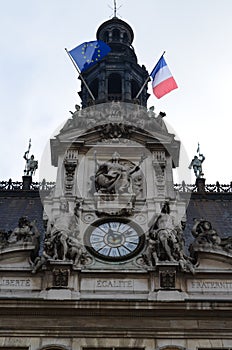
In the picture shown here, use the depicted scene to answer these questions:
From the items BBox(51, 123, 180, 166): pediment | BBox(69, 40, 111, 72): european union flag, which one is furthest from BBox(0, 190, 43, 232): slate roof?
BBox(69, 40, 111, 72): european union flag

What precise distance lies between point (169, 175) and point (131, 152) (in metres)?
1.81

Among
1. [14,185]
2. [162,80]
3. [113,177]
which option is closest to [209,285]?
[113,177]

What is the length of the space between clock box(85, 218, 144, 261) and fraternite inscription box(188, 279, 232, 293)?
2226 millimetres

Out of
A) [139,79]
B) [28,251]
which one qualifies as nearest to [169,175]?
[28,251]

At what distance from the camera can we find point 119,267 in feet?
66.4

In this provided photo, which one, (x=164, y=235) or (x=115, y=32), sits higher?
(x=115, y=32)

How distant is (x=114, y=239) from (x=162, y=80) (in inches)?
342

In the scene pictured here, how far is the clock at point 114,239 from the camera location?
819 inches

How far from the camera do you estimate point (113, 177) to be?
23.1m

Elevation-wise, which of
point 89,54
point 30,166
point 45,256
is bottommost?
point 45,256

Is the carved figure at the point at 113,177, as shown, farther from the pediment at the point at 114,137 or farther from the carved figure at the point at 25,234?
the carved figure at the point at 25,234

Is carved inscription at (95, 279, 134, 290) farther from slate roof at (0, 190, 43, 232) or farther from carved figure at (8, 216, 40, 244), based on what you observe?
slate roof at (0, 190, 43, 232)

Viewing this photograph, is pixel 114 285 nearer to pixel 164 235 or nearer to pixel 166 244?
A: pixel 166 244

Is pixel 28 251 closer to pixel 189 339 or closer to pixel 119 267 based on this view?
pixel 119 267
